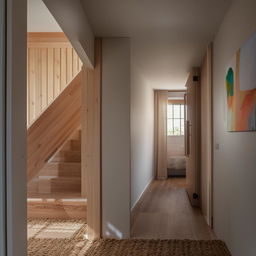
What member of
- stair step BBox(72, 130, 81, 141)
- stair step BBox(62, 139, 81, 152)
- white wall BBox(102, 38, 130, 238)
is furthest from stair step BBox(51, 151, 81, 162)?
white wall BBox(102, 38, 130, 238)

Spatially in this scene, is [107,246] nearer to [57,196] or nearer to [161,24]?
[57,196]

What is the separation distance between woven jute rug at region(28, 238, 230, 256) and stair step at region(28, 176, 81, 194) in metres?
1.41

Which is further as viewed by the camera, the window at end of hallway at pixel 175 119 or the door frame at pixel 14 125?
the window at end of hallway at pixel 175 119

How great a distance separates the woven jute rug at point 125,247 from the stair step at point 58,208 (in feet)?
2.82

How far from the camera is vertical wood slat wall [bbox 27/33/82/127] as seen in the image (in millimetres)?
5797

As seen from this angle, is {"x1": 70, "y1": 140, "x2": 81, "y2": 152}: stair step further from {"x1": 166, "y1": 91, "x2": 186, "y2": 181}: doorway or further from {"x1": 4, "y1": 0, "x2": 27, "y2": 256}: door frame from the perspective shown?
{"x1": 166, "y1": 91, "x2": 186, "y2": 181}: doorway

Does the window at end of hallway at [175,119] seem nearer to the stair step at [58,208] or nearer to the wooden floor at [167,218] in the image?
the wooden floor at [167,218]

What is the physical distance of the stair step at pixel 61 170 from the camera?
5.27 metres

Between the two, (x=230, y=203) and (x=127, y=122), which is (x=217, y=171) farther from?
(x=127, y=122)

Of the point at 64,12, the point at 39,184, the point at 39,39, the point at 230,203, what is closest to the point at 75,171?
the point at 39,184

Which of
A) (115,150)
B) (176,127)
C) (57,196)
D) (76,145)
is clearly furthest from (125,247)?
(176,127)

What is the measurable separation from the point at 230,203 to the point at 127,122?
136 cm

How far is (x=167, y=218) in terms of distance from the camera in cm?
471

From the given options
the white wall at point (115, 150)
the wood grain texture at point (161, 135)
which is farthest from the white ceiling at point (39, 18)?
the wood grain texture at point (161, 135)
